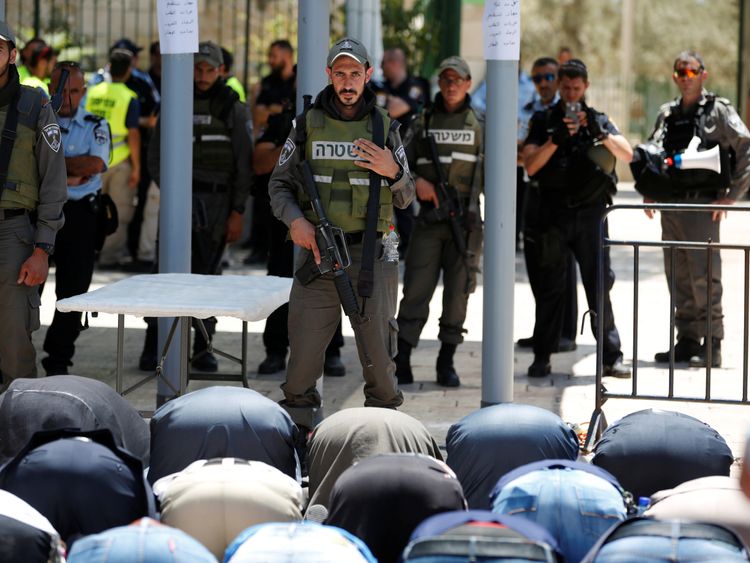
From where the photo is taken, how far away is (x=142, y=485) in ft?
14.8

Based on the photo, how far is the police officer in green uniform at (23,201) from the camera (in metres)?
6.68

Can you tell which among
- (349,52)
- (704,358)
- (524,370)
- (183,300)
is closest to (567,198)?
(524,370)

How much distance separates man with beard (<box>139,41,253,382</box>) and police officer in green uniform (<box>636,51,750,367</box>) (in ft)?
8.94

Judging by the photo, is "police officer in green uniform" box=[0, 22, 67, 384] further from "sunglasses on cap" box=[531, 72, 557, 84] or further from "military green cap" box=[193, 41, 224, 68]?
"sunglasses on cap" box=[531, 72, 557, 84]

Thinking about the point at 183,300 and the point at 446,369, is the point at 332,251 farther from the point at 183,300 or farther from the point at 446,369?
the point at 446,369

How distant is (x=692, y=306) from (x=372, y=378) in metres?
3.41

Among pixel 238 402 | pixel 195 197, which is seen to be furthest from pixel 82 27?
pixel 238 402

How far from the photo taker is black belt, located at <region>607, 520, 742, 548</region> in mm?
3797

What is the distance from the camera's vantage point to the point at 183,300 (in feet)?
20.2

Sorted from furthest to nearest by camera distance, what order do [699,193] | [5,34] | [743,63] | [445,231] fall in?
[743,63] < [699,193] < [445,231] < [5,34]

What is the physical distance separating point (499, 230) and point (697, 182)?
2.33m

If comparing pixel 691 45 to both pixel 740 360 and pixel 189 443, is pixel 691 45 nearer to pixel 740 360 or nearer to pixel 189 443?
pixel 740 360

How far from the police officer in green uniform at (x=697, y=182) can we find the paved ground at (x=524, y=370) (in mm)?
336

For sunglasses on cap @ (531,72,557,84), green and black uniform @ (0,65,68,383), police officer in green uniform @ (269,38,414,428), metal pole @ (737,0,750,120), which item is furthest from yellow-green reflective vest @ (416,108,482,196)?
metal pole @ (737,0,750,120)
